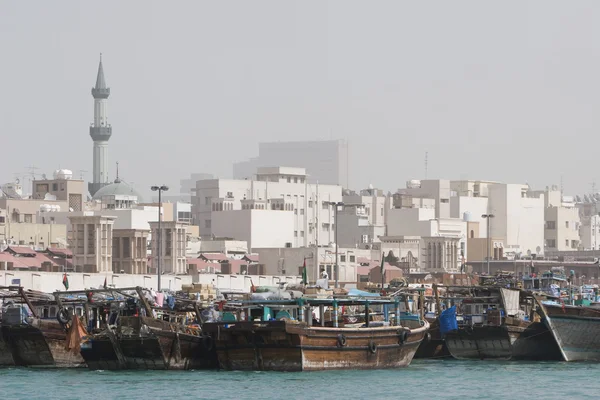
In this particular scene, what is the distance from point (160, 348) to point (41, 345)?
6101 millimetres

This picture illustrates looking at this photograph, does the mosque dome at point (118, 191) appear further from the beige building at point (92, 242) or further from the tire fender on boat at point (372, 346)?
the tire fender on boat at point (372, 346)

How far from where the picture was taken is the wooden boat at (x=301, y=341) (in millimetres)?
63000

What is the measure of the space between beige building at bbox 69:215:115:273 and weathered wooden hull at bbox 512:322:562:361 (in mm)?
66075

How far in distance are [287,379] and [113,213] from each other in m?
105

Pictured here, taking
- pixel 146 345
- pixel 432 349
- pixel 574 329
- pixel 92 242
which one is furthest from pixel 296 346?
pixel 92 242

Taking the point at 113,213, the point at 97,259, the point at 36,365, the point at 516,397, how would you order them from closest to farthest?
1. the point at 516,397
2. the point at 36,365
3. the point at 97,259
4. the point at 113,213

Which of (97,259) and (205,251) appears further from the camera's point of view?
(205,251)

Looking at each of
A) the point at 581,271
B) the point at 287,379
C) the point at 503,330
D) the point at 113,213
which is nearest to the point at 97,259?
the point at 113,213

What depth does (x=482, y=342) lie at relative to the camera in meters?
75.1

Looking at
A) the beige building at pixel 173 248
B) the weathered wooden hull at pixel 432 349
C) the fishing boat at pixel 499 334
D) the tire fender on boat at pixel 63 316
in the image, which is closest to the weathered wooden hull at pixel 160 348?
the tire fender on boat at pixel 63 316

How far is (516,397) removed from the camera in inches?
2372

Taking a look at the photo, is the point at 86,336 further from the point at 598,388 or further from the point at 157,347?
the point at 598,388

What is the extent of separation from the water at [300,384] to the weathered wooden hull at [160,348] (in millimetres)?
468

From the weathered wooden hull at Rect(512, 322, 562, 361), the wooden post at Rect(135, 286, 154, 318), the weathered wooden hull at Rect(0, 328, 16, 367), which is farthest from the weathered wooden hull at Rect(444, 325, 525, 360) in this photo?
the weathered wooden hull at Rect(0, 328, 16, 367)
